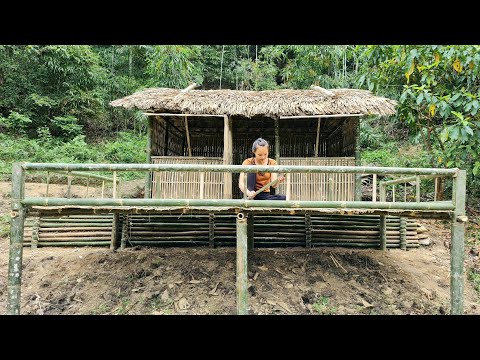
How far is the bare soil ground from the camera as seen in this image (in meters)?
6.24

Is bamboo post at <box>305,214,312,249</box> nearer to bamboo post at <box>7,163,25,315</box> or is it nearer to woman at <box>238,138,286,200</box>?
woman at <box>238,138,286,200</box>

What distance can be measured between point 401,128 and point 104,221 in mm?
12959

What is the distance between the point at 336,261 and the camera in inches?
292

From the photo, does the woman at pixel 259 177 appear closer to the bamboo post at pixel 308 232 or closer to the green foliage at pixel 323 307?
the green foliage at pixel 323 307

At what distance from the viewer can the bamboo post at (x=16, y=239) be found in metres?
4.49

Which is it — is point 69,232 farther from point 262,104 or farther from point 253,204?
point 253,204

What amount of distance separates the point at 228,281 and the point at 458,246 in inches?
150

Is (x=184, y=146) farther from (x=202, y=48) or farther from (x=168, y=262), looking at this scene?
(x=202, y=48)

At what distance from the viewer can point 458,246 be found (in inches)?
183

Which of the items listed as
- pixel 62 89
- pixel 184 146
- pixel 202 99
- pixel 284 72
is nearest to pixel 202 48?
pixel 284 72

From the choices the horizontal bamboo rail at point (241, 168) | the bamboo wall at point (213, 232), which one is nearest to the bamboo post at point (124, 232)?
the bamboo wall at point (213, 232)

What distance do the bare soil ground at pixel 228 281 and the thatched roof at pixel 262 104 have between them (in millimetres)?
2893

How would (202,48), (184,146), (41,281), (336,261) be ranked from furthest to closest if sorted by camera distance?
(202,48) → (184,146) → (336,261) → (41,281)

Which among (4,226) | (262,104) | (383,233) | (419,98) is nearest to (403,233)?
(383,233)
